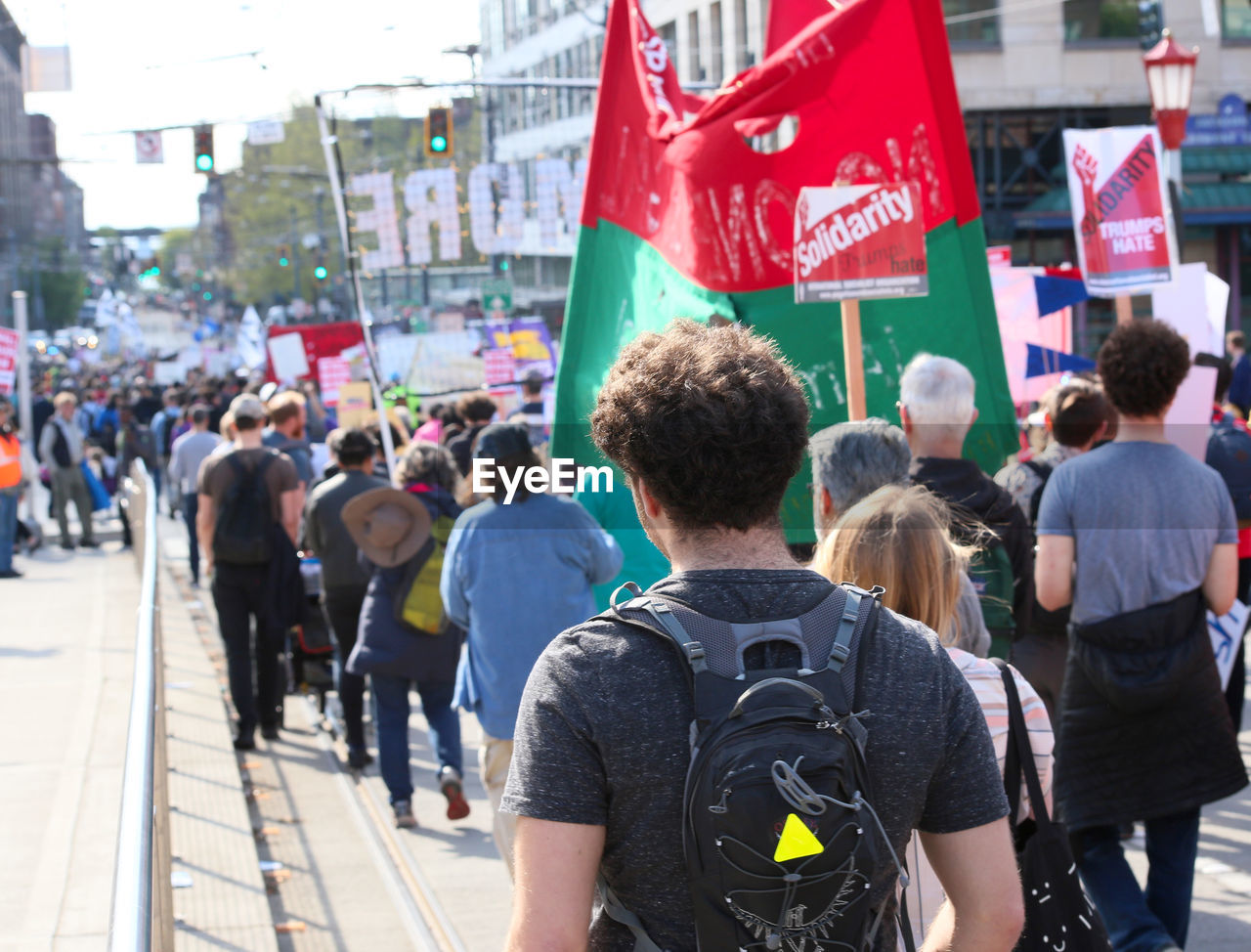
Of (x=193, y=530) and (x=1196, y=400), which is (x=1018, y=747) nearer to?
(x=1196, y=400)

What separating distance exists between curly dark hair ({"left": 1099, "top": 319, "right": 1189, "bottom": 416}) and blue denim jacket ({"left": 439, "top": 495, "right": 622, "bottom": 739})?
1691 millimetres

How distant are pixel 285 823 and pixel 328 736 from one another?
1.81 meters

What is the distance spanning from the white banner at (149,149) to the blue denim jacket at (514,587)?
19903 millimetres

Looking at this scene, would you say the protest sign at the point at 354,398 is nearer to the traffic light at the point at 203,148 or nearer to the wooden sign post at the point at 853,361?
the wooden sign post at the point at 853,361

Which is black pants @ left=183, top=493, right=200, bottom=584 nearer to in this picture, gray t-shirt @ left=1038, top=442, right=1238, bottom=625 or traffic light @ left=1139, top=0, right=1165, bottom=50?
traffic light @ left=1139, top=0, right=1165, bottom=50

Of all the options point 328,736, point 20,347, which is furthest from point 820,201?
point 20,347

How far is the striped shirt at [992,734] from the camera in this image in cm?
262

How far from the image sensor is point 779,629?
178cm

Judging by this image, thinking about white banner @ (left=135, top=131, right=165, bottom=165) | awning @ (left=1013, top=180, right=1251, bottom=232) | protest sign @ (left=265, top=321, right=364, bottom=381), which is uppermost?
white banner @ (left=135, top=131, right=165, bottom=165)

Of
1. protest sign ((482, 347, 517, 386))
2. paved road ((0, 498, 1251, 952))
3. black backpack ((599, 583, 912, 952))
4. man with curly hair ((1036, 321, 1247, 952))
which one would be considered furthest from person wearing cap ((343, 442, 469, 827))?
protest sign ((482, 347, 517, 386))

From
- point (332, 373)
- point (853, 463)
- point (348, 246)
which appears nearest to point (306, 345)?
point (332, 373)

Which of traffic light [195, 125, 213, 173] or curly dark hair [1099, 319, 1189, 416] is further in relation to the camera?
traffic light [195, 125, 213, 173]

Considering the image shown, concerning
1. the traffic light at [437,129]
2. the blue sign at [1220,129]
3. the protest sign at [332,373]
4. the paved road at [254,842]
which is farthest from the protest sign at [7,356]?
the blue sign at [1220,129]

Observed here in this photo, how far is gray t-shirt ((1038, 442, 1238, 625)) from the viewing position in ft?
13.4
